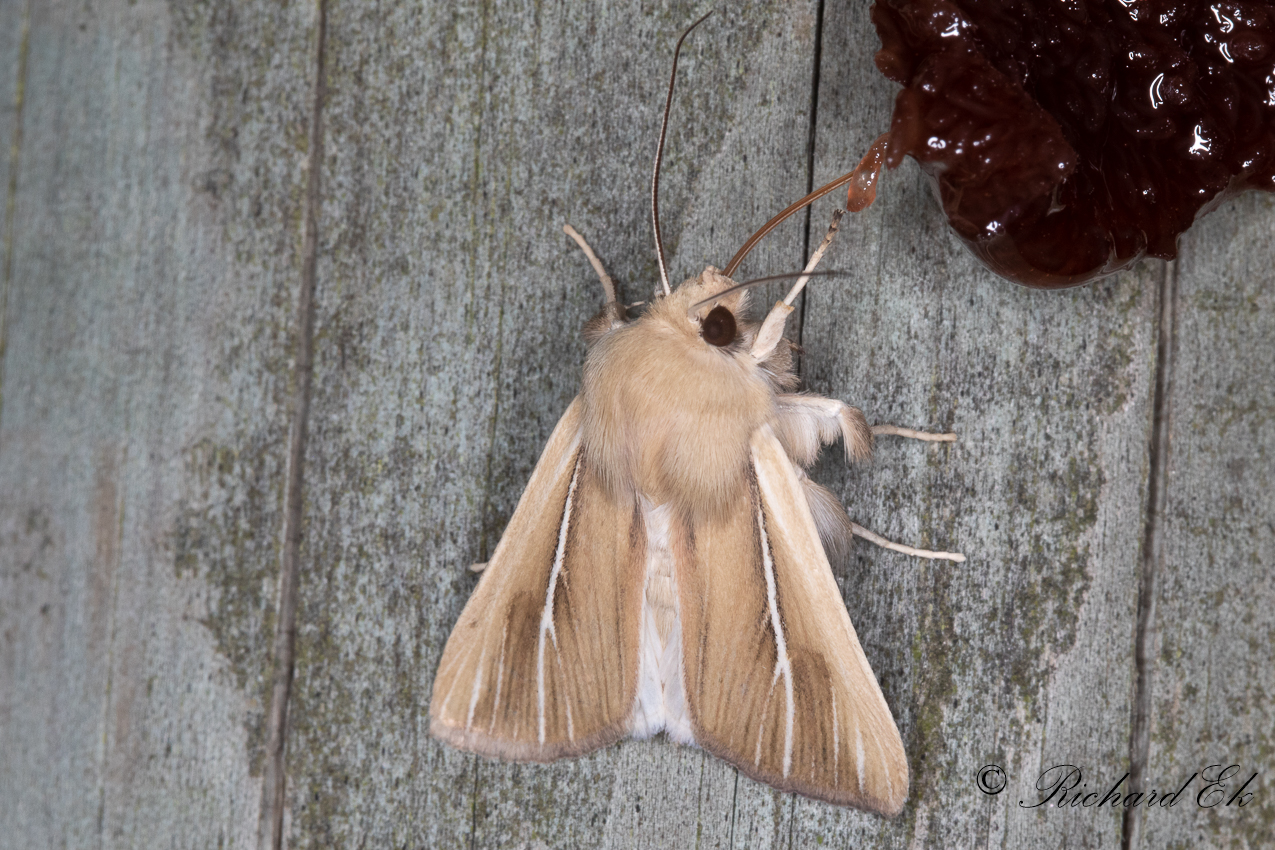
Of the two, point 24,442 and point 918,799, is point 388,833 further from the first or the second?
point 24,442

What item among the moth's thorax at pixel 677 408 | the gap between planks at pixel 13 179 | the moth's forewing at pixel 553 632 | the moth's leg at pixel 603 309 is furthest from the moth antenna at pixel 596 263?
the gap between planks at pixel 13 179

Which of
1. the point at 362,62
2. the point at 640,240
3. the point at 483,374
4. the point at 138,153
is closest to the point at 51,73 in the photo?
the point at 138,153

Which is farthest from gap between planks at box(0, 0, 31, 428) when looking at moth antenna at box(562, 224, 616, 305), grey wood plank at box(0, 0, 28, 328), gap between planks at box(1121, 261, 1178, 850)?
gap between planks at box(1121, 261, 1178, 850)

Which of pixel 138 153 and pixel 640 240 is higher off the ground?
pixel 138 153

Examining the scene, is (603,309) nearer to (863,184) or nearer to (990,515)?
(863,184)

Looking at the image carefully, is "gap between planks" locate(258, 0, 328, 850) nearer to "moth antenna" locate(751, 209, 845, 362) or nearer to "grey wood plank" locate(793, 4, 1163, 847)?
"moth antenna" locate(751, 209, 845, 362)

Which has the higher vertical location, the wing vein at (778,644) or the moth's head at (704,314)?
the moth's head at (704,314)

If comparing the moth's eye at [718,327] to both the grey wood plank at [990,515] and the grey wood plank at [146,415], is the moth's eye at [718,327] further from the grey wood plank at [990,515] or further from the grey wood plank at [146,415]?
the grey wood plank at [146,415]
